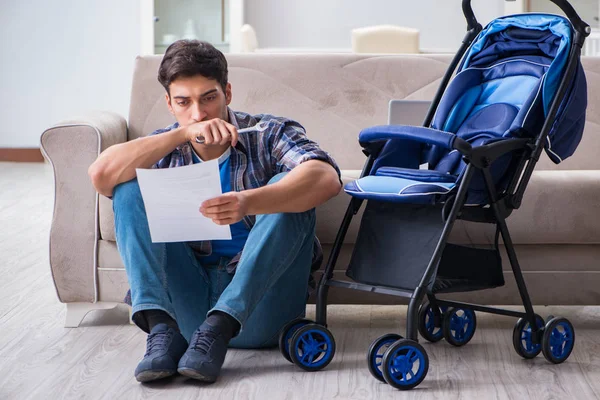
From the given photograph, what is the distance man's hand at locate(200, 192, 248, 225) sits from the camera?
1812 millimetres

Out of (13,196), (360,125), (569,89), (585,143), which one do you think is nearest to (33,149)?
(13,196)

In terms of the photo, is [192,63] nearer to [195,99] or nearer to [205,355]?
[195,99]

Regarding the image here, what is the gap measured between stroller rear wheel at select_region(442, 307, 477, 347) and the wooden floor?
26 millimetres

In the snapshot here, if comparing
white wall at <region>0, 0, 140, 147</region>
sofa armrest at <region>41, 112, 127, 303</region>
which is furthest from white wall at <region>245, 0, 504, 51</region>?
sofa armrest at <region>41, 112, 127, 303</region>

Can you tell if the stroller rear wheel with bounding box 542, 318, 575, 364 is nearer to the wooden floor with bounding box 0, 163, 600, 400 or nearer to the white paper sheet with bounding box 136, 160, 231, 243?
the wooden floor with bounding box 0, 163, 600, 400

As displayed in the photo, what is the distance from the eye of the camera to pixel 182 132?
76.8 inches

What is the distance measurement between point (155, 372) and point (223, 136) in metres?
0.52

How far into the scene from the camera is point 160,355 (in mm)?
1782

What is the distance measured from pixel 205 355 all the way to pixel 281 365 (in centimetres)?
26

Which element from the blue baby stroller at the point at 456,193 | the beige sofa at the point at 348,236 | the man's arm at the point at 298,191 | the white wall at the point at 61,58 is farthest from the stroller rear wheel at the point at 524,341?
the white wall at the point at 61,58

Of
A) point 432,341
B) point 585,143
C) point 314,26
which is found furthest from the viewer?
point 314,26

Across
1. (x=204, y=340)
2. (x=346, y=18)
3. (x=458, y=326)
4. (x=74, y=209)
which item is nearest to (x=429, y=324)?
(x=458, y=326)

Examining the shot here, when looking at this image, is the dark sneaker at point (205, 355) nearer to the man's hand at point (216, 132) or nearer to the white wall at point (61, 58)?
the man's hand at point (216, 132)

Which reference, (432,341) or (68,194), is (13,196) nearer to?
(68,194)
